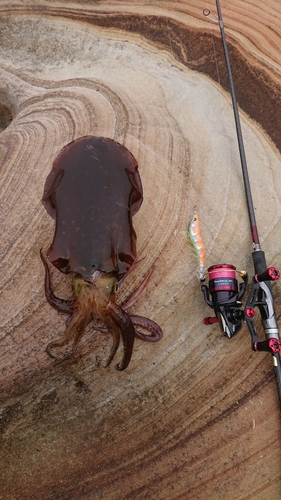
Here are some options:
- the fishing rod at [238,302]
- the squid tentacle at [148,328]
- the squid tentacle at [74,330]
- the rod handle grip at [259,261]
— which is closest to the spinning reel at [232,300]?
the fishing rod at [238,302]

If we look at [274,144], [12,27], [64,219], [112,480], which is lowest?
[112,480]

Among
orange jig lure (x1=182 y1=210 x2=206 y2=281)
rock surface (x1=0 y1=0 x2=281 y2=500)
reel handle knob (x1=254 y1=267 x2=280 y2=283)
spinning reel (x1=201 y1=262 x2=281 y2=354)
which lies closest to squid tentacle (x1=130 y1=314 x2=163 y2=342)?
rock surface (x1=0 y1=0 x2=281 y2=500)

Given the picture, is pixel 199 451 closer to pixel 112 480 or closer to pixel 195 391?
pixel 195 391

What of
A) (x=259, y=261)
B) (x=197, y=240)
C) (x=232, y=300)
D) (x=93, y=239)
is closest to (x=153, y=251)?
(x=197, y=240)

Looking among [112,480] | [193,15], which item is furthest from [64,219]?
[193,15]

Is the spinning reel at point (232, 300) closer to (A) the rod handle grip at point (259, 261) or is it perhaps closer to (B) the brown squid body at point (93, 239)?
(A) the rod handle grip at point (259, 261)

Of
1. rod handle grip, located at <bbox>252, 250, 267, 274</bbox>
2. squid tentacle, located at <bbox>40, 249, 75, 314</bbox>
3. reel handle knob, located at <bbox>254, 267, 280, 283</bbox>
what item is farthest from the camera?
rod handle grip, located at <bbox>252, 250, 267, 274</bbox>

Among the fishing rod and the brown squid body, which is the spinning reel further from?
the brown squid body

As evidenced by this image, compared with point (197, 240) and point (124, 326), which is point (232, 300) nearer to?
point (197, 240)
